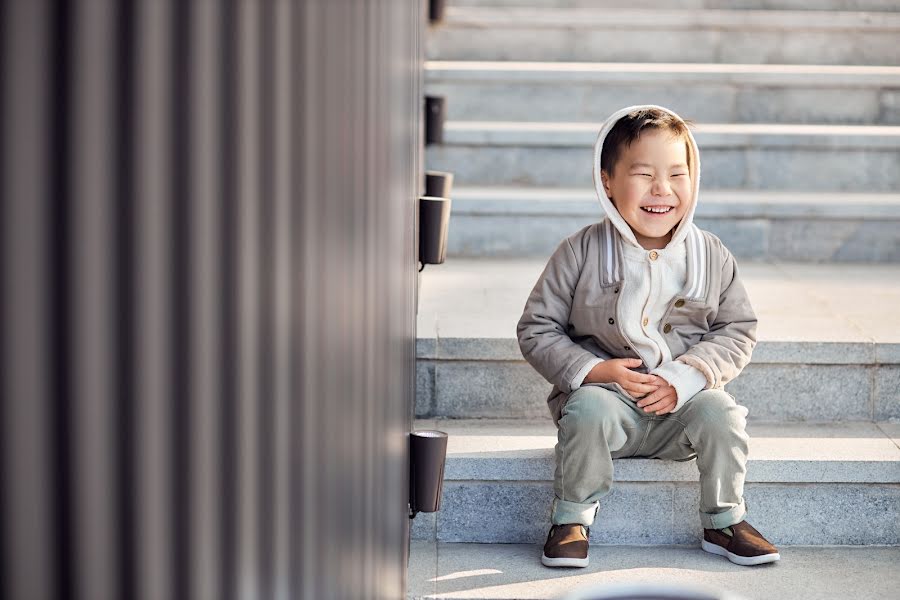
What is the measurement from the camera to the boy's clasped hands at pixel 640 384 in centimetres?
217

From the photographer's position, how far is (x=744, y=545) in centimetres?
211

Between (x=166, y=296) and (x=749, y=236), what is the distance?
3.34m

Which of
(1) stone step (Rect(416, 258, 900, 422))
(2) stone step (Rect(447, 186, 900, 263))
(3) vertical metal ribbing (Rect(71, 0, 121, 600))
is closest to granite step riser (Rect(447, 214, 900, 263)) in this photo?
(2) stone step (Rect(447, 186, 900, 263))

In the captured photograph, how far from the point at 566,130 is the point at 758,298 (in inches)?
47.0

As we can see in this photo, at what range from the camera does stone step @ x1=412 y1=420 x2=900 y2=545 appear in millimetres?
2230

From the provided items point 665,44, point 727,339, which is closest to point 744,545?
point 727,339

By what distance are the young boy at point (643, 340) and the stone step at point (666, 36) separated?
233 cm

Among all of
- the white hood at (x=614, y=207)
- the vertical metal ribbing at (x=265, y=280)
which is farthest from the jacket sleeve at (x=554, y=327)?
the vertical metal ribbing at (x=265, y=280)

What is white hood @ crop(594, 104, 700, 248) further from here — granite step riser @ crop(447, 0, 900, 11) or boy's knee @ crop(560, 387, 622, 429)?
granite step riser @ crop(447, 0, 900, 11)

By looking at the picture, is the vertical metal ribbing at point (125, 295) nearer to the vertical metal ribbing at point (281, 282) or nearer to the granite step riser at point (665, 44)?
the vertical metal ribbing at point (281, 282)

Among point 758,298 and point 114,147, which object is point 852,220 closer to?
point 758,298

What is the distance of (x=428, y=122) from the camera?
10.6 feet

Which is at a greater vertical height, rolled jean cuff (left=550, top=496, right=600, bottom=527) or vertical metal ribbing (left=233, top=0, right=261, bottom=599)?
vertical metal ribbing (left=233, top=0, right=261, bottom=599)

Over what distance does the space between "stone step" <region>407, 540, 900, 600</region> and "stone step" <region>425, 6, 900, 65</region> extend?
8.88 feet
